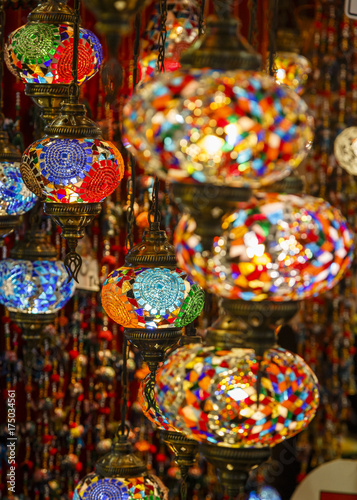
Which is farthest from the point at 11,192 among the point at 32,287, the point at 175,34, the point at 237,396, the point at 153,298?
the point at 237,396

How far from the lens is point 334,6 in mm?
3383

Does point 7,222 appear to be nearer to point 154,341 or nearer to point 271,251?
point 154,341

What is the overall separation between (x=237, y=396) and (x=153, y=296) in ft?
1.58

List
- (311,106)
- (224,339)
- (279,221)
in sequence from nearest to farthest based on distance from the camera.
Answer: (279,221) < (224,339) < (311,106)

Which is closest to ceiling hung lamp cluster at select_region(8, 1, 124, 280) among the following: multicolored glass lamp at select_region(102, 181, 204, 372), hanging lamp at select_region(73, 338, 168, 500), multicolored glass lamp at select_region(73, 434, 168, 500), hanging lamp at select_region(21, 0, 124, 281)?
hanging lamp at select_region(21, 0, 124, 281)

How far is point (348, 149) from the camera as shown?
9.42 feet

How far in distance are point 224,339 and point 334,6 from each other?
103 inches

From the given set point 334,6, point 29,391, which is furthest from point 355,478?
point 334,6

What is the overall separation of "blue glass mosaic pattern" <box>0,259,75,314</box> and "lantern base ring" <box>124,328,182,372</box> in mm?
707

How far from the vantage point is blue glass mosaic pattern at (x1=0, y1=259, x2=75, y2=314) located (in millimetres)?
2166

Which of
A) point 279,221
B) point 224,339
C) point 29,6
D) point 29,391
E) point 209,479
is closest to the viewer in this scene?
point 279,221

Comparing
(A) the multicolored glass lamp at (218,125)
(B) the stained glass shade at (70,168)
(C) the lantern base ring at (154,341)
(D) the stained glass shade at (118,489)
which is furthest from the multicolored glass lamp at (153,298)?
(A) the multicolored glass lamp at (218,125)

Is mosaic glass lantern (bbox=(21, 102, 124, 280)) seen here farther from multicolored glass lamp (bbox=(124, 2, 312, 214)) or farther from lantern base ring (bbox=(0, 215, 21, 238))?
multicolored glass lamp (bbox=(124, 2, 312, 214))

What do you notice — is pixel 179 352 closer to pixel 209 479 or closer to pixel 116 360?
pixel 116 360
